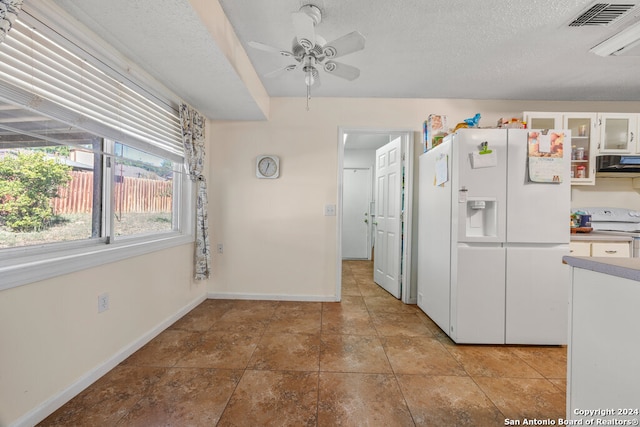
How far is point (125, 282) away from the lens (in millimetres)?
1757

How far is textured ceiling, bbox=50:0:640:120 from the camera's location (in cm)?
145

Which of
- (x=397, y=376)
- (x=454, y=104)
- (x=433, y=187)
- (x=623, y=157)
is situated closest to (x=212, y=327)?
(x=397, y=376)

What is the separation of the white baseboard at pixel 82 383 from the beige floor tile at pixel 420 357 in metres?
1.85

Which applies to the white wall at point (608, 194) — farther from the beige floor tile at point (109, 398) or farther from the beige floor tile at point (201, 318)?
the beige floor tile at point (109, 398)

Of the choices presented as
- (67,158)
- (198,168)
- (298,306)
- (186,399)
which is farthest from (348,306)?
(67,158)

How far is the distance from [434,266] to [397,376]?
3.50 ft

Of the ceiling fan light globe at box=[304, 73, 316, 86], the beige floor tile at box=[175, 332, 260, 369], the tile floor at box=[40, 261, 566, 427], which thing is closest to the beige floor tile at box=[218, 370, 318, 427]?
the tile floor at box=[40, 261, 566, 427]

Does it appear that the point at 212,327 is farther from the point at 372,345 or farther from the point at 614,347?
the point at 614,347

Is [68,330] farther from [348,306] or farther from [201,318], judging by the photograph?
[348,306]

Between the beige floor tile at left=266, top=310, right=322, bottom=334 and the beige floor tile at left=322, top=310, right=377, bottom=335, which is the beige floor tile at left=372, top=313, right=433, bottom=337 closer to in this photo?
the beige floor tile at left=322, top=310, right=377, bottom=335

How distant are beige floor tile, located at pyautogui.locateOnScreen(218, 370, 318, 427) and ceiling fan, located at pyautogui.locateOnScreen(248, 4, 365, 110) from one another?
1.94 m

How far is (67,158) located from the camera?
145 centimetres

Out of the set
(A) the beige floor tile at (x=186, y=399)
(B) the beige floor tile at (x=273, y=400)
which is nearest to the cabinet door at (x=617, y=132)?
(B) the beige floor tile at (x=273, y=400)

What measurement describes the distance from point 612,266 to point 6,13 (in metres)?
2.15
